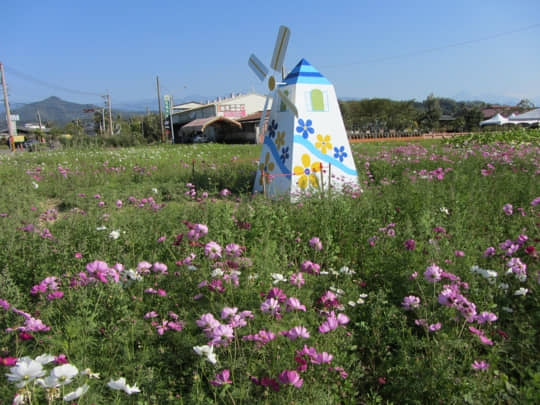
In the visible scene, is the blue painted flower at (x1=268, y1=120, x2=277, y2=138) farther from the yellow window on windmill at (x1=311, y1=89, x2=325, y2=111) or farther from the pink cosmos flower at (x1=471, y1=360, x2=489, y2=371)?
the pink cosmos flower at (x1=471, y1=360, x2=489, y2=371)

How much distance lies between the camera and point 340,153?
7.75 meters

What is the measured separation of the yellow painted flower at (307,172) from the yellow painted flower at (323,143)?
302 millimetres

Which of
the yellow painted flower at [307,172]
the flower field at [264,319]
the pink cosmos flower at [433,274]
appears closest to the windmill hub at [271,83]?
the yellow painted flower at [307,172]

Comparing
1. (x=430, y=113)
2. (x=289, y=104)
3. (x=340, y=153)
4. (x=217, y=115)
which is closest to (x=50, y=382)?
(x=289, y=104)

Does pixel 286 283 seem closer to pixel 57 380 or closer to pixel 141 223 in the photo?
pixel 57 380

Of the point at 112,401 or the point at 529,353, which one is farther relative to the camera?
the point at 529,353

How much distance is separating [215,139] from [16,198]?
40.0 meters

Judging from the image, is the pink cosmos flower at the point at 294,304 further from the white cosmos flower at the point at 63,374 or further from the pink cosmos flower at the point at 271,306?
the white cosmos flower at the point at 63,374

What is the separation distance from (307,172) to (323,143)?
0.65 m

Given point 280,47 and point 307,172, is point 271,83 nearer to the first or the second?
point 280,47

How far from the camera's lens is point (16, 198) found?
7.59 meters

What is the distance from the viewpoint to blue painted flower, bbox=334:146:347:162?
7719 millimetres

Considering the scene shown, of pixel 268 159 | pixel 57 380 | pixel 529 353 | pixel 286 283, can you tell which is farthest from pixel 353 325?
pixel 268 159

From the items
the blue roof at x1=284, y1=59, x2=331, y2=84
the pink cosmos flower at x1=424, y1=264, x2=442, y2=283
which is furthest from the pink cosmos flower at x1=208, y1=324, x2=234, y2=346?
the blue roof at x1=284, y1=59, x2=331, y2=84
